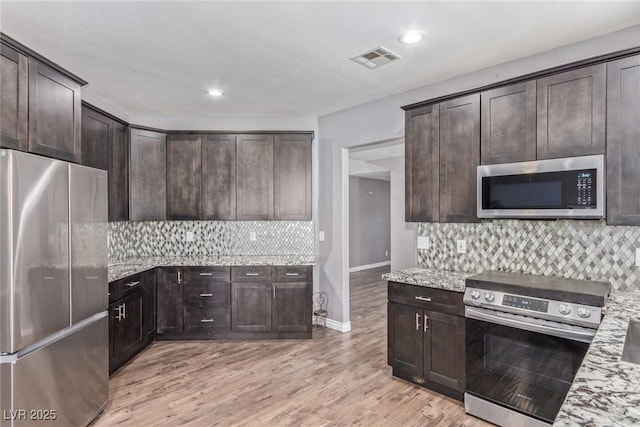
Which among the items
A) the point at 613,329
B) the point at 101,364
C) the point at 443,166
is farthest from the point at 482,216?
the point at 101,364

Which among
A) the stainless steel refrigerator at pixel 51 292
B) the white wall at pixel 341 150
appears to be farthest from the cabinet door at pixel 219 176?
the stainless steel refrigerator at pixel 51 292

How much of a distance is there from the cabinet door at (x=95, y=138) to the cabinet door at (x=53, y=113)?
0.78 metres

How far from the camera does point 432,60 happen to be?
289 centimetres

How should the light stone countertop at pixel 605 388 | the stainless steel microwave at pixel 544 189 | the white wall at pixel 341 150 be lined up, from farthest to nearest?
the white wall at pixel 341 150 → the stainless steel microwave at pixel 544 189 → the light stone countertop at pixel 605 388

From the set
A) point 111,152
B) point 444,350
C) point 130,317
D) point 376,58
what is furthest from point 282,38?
point 130,317

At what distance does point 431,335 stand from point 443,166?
4.75ft

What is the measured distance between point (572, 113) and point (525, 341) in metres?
1.60

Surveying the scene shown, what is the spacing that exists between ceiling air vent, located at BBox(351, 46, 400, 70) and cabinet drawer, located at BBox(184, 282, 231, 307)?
278cm

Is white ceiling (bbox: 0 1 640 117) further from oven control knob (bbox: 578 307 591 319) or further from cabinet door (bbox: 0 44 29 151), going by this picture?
oven control knob (bbox: 578 307 591 319)

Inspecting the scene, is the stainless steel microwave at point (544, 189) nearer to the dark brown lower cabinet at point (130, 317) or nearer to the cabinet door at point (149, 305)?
the dark brown lower cabinet at point (130, 317)

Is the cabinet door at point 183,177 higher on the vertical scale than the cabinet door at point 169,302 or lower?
higher

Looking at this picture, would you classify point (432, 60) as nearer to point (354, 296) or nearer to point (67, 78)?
point (67, 78)

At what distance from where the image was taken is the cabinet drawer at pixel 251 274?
4.02 meters

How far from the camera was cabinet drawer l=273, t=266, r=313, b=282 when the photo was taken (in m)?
4.02
